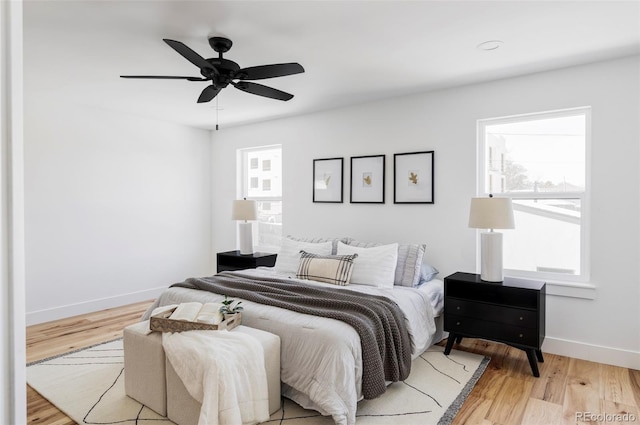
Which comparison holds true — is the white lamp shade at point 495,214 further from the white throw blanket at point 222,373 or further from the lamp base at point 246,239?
the lamp base at point 246,239

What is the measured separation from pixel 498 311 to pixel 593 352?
94 centimetres

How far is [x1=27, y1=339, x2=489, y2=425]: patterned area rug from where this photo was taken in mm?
2386

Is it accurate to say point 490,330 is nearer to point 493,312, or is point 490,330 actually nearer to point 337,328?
point 493,312

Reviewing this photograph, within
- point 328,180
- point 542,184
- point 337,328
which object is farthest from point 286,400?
point 542,184

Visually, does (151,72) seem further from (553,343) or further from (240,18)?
(553,343)

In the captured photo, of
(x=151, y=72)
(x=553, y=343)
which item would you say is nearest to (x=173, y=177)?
(x=151, y=72)

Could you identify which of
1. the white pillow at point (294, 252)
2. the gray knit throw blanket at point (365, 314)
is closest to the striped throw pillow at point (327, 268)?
the white pillow at point (294, 252)

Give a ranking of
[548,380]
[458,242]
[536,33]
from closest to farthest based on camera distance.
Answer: [536,33]
[548,380]
[458,242]

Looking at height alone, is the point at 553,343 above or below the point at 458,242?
below

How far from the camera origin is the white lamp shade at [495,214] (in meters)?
3.18

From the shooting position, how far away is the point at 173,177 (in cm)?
564

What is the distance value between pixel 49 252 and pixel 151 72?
8.08ft

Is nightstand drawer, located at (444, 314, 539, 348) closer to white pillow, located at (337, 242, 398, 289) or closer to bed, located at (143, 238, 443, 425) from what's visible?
bed, located at (143, 238, 443, 425)

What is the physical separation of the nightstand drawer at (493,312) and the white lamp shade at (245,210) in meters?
2.66
